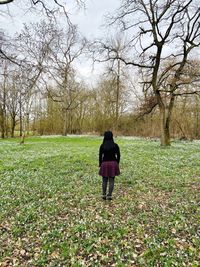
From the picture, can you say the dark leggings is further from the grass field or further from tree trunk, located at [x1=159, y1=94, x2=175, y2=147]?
tree trunk, located at [x1=159, y1=94, x2=175, y2=147]

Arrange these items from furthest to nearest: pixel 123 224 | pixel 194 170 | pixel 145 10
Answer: pixel 145 10 → pixel 194 170 → pixel 123 224

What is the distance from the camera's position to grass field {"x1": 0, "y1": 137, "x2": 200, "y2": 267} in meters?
4.41

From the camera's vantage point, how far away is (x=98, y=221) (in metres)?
5.84

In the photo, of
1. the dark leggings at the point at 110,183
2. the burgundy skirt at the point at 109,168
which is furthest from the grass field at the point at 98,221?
the burgundy skirt at the point at 109,168

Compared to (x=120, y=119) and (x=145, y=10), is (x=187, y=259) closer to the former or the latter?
(x=145, y=10)

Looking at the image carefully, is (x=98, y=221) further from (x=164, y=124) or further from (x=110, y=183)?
(x=164, y=124)

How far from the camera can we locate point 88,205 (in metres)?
7.04

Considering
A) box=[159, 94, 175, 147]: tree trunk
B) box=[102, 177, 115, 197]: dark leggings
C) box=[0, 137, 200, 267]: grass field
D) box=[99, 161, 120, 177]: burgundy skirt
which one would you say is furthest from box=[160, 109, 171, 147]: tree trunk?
box=[99, 161, 120, 177]: burgundy skirt

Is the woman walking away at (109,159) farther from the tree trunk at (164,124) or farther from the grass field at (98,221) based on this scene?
the tree trunk at (164,124)

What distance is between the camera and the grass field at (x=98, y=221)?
14.5 feet

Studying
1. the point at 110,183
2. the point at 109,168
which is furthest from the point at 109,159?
the point at 110,183

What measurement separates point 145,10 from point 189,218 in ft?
69.8

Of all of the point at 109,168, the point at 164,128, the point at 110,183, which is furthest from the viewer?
the point at 164,128

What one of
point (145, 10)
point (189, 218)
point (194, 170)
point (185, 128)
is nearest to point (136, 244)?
point (189, 218)
